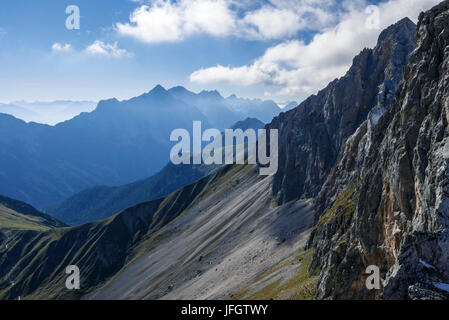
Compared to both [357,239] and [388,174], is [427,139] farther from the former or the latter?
[357,239]

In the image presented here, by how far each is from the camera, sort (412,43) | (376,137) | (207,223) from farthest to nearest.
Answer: (207,223) → (412,43) → (376,137)

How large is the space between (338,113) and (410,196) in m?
93.9

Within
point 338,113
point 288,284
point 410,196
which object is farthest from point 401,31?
point 410,196

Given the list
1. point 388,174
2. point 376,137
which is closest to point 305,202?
point 376,137

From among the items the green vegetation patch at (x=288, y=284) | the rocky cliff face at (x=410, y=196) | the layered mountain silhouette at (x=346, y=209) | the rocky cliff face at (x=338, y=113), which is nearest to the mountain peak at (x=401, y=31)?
the rocky cliff face at (x=338, y=113)

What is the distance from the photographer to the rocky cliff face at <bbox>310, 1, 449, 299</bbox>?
25.1 meters

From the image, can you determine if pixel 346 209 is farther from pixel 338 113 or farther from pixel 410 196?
pixel 338 113

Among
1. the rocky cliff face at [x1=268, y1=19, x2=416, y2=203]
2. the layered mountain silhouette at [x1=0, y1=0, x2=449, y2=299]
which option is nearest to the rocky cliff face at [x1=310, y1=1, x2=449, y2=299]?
the layered mountain silhouette at [x1=0, y1=0, x2=449, y2=299]

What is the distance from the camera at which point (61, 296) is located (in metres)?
188

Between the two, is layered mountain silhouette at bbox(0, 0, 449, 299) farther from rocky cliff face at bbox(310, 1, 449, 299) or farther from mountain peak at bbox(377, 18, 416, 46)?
mountain peak at bbox(377, 18, 416, 46)

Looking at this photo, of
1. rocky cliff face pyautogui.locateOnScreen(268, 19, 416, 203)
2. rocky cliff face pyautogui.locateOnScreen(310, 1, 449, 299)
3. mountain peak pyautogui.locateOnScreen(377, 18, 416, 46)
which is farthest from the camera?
mountain peak pyautogui.locateOnScreen(377, 18, 416, 46)

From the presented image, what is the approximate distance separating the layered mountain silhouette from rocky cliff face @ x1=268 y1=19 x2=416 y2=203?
445mm

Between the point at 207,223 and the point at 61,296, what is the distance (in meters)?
88.6

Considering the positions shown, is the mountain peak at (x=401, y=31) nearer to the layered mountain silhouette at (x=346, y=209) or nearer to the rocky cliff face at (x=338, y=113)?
the rocky cliff face at (x=338, y=113)
